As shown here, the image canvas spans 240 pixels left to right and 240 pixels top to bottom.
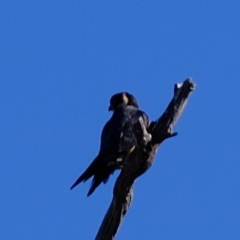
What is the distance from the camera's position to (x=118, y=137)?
23.5ft

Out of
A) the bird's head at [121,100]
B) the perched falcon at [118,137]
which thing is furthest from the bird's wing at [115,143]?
the bird's head at [121,100]

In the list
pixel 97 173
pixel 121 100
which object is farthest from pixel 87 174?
pixel 121 100

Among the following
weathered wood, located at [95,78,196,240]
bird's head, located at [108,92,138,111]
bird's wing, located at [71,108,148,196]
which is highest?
bird's head, located at [108,92,138,111]

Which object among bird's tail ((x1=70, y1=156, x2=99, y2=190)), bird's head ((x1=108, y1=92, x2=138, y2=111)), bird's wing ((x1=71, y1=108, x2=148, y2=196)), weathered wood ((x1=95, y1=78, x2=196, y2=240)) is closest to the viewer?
weathered wood ((x1=95, y1=78, x2=196, y2=240))

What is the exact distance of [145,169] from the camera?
5500 millimetres

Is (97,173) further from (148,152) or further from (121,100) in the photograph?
(121,100)

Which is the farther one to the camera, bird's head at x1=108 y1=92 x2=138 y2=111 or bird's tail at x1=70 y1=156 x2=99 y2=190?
bird's head at x1=108 y1=92 x2=138 y2=111

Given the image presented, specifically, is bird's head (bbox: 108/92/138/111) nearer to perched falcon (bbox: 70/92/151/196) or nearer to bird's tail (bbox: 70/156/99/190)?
perched falcon (bbox: 70/92/151/196)

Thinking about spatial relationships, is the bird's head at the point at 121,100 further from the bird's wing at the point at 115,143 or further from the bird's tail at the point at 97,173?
the bird's tail at the point at 97,173

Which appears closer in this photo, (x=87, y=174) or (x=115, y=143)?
(x=87, y=174)

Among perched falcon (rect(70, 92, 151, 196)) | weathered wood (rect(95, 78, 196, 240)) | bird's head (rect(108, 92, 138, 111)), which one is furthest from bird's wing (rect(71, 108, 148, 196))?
bird's head (rect(108, 92, 138, 111))

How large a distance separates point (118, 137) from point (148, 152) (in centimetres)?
163

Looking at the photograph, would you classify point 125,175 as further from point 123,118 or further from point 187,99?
point 123,118

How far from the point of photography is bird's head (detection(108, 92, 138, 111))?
8.18 meters
